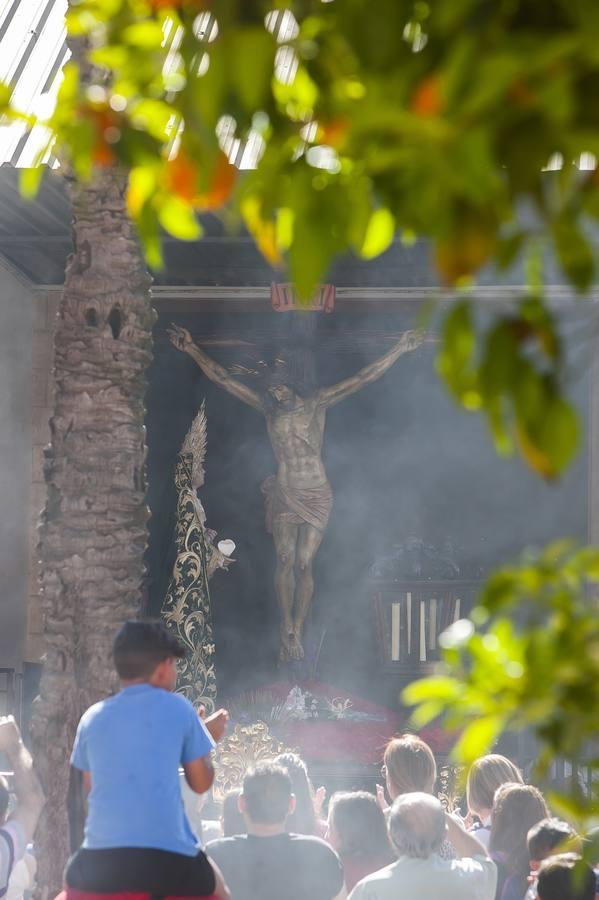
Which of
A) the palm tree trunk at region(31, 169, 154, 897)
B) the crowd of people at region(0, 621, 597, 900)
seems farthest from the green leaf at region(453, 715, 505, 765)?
the palm tree trunk at region(31, 169, 154, 897)

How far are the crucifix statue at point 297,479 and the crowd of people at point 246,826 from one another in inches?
183

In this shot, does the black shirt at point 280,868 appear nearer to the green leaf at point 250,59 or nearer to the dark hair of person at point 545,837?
the dark hair of person at point 545,837

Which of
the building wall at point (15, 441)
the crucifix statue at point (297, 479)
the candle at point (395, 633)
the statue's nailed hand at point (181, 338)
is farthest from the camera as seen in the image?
the building wall at point (15, 441)

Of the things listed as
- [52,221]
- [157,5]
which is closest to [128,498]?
[157,5]

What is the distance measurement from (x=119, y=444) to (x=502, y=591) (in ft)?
9.77

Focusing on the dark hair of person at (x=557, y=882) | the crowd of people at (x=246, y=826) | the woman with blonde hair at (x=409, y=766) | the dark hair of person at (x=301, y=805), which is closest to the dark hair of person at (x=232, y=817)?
the crowd of people at (x=246, y=826)

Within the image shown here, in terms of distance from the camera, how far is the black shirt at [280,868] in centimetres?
348

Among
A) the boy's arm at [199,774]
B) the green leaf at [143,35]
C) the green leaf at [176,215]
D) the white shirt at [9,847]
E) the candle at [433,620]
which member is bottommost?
the white shirt at [9,847]

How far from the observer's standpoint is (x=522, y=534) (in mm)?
10070

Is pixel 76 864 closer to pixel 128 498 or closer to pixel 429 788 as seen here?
pixel 128 498

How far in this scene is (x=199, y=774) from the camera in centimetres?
289

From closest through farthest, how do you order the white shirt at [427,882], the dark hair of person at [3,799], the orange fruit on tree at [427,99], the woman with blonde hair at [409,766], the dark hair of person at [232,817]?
the orange fruit on tree at [427,99] < the white shirt at [427,882] < the dark hair of person at [3,799] < the dark hair of person at [232,817] < the woman with blonde hair at [409,766]

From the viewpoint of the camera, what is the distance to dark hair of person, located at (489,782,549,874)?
388cm

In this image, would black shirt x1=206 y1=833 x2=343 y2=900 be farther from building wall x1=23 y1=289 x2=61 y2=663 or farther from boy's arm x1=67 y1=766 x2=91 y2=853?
building wall x1=23 y1=289 x2=61 y2=663
